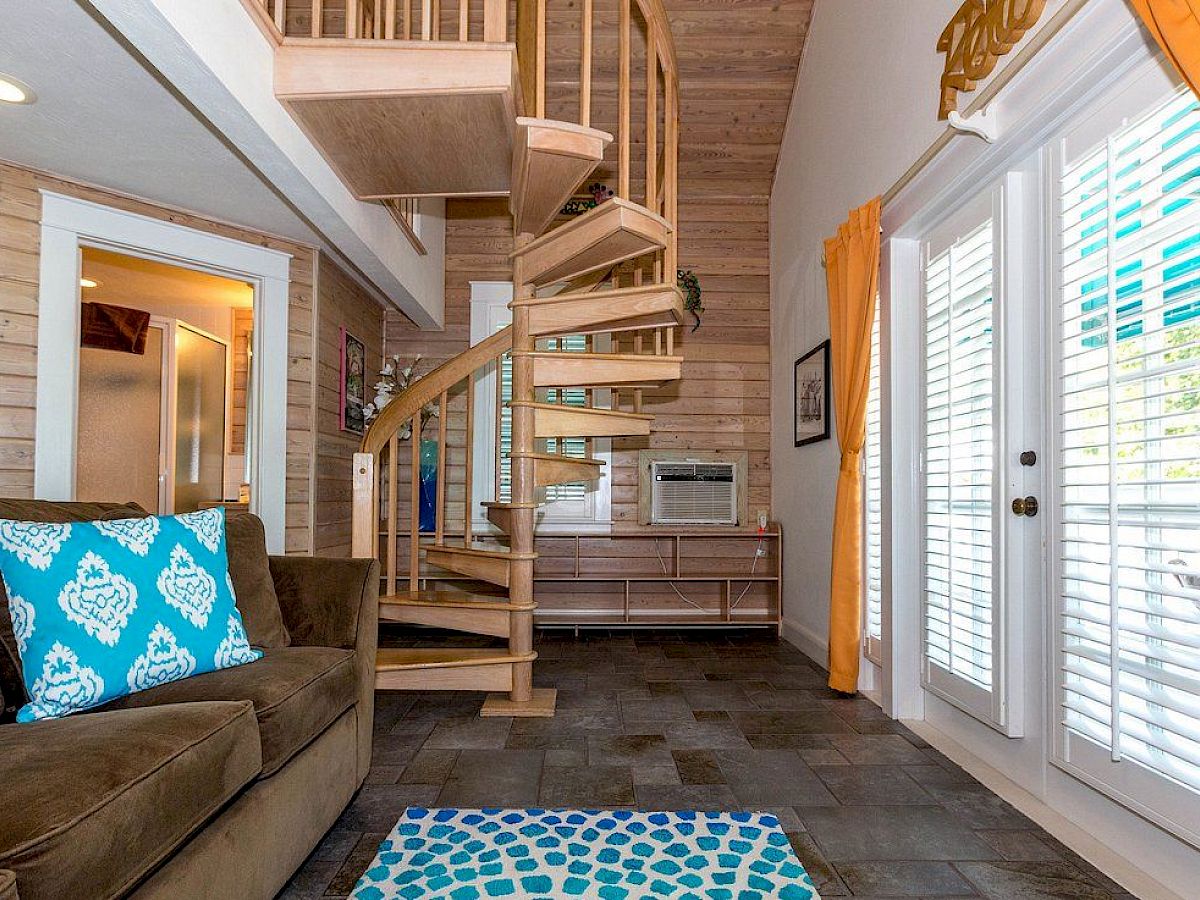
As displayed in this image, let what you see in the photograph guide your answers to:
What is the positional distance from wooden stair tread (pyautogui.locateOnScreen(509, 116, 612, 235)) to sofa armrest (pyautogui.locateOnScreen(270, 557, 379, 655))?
5.25 feet

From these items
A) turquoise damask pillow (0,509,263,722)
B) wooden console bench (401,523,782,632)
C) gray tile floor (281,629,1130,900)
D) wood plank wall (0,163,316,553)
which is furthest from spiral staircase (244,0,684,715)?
wooden console bench (401,523,782,632)

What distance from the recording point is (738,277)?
5652mm

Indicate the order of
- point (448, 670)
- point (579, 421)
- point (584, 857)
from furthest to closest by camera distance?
point (579, 421) < point (448, 670) < point (584, 857)

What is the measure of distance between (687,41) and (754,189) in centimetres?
119

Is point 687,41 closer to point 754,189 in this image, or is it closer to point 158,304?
point 754,189

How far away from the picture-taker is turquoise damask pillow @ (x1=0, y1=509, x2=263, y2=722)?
1642 mm

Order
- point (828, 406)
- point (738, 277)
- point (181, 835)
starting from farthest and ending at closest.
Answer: point (738, 277), point (828, 406), point (181, 835)

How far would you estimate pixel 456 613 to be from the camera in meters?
3.55

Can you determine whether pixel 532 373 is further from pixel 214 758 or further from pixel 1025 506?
pixel 214 758

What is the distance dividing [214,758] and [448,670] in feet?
6.29

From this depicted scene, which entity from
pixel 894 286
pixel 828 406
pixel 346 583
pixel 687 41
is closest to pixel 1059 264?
pixel 894 286

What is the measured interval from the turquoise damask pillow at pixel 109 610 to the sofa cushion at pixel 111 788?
0.51ft

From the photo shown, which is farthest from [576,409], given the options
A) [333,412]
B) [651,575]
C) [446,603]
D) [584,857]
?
[651,575]

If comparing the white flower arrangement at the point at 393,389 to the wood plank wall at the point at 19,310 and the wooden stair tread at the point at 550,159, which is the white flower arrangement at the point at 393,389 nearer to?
the wood plank wall at the point at 19,310
